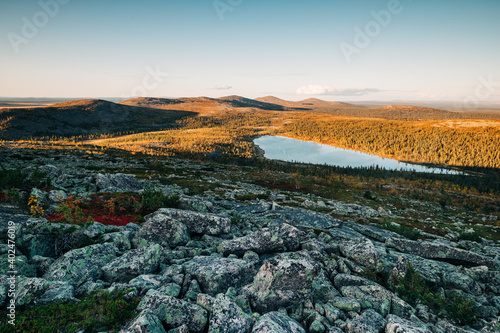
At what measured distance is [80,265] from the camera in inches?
457

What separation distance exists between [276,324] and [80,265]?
9937 mm

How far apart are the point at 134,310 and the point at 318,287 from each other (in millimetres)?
8964

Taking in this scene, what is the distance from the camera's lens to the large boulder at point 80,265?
10.9 m

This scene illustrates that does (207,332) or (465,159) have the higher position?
(207,332)

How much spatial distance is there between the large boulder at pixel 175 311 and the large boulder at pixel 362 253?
11.1m

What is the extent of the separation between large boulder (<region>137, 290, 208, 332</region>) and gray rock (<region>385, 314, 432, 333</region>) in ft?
24.7

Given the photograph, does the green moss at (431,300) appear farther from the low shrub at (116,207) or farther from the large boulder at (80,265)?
the low shrub at (116,207)

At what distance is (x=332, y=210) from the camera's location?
42.9 metres

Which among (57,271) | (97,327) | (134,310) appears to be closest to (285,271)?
(134,310)

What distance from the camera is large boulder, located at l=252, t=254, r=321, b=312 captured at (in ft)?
35.8

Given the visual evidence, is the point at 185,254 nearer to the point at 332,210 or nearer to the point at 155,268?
the point at 155,268

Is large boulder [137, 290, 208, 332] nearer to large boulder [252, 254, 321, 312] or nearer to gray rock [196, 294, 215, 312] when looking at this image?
gray rock [196, 294, 215, 312]

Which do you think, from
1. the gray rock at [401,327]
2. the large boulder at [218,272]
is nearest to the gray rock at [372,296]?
the gray rock at [401,327]

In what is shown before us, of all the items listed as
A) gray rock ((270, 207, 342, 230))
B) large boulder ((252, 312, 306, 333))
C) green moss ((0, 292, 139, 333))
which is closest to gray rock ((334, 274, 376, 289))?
large boulder ((252, 312, 306, 333))
